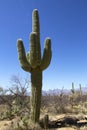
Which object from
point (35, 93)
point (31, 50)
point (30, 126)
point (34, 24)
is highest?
point (34, 24)

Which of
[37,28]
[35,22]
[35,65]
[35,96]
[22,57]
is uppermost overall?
[35,22]

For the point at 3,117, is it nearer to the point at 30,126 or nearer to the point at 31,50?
the point at 30,126

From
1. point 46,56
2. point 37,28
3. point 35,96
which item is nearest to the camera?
point 35,96

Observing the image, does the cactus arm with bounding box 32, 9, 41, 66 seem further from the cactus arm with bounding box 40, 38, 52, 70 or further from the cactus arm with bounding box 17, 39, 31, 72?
the cactus arm with bounding box 17, 39, 31, 72

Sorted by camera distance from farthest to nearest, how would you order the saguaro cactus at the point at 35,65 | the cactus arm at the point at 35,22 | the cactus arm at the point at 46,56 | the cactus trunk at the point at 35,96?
1. the cactus arm at the point at 35,22
2. the cactus arm at the point at 46,56
3. the cactus trunk at the point at 35,96
4. the saguaro cactus at the point at 35,65

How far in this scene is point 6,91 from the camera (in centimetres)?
→ 2473

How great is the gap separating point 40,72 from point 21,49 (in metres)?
1.34

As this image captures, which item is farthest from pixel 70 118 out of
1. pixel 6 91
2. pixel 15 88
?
pixel 6 91

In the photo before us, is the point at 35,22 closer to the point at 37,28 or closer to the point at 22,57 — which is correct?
the point at 37,28

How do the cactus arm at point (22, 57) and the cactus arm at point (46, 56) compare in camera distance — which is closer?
the cactus arm at point (22, 57)

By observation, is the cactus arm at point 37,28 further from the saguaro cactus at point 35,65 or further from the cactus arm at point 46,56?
the cactus arm at point 46,56

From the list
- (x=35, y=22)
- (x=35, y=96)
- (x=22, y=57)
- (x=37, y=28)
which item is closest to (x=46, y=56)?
(x=22, y=57)

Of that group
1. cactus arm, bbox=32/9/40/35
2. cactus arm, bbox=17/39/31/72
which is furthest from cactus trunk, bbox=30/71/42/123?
cactus arm, bbox=32/9/40/35

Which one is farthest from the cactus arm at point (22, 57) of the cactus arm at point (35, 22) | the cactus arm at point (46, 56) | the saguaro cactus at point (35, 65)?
the cactus arm at point (35, 22)
